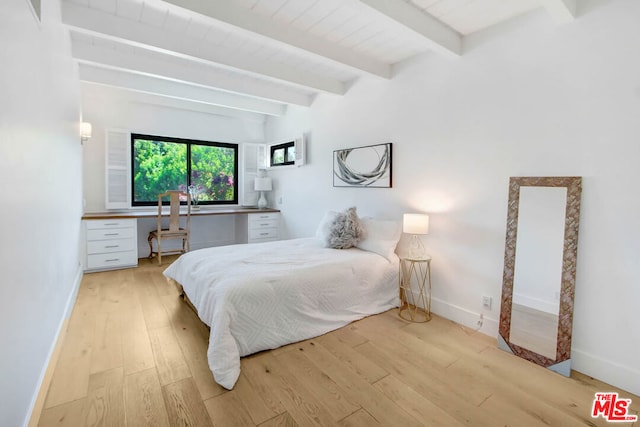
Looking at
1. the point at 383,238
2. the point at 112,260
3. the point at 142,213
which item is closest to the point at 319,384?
the point at 383,238

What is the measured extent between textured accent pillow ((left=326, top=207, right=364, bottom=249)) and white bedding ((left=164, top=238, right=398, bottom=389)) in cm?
9

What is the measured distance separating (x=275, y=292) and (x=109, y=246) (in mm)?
3024

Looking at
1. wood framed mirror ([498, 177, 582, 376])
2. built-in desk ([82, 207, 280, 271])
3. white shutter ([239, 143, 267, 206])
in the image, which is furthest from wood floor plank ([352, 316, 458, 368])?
white shutter ([239, 143, 267, 206])

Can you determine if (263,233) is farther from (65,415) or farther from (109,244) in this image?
(65,415)

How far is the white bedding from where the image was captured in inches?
79.8

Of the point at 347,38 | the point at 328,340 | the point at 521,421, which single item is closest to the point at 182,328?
the point at 328,340

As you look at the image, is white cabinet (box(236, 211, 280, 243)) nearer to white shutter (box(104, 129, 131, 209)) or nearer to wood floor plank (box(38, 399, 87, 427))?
white shutter (box(104, 129, 131, 209))

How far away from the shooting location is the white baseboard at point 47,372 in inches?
56.9

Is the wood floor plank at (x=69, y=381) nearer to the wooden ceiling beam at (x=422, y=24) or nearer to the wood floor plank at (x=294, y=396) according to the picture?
the wood floor plank at (x=294, y=396)

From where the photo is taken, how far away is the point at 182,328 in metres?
2.50

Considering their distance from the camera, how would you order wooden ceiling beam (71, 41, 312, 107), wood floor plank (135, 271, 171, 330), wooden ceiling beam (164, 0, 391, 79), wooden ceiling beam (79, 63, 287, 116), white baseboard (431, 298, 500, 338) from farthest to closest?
wooden ceiling beam (79, 63, 287, 116)
wooden ceiling beam (71, 41, 312, 107)
wood floor plank (135, 271, 171, 330)
white baseboard (431, 298, 500, 338)
wooden ceiling beam (164, 0, 391, 79)

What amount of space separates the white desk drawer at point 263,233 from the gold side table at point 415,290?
9.08ft

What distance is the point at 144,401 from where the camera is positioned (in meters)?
1.65

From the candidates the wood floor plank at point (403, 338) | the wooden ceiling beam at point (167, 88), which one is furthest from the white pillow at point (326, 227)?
the wooden ceiling beam at point (167, 88)
